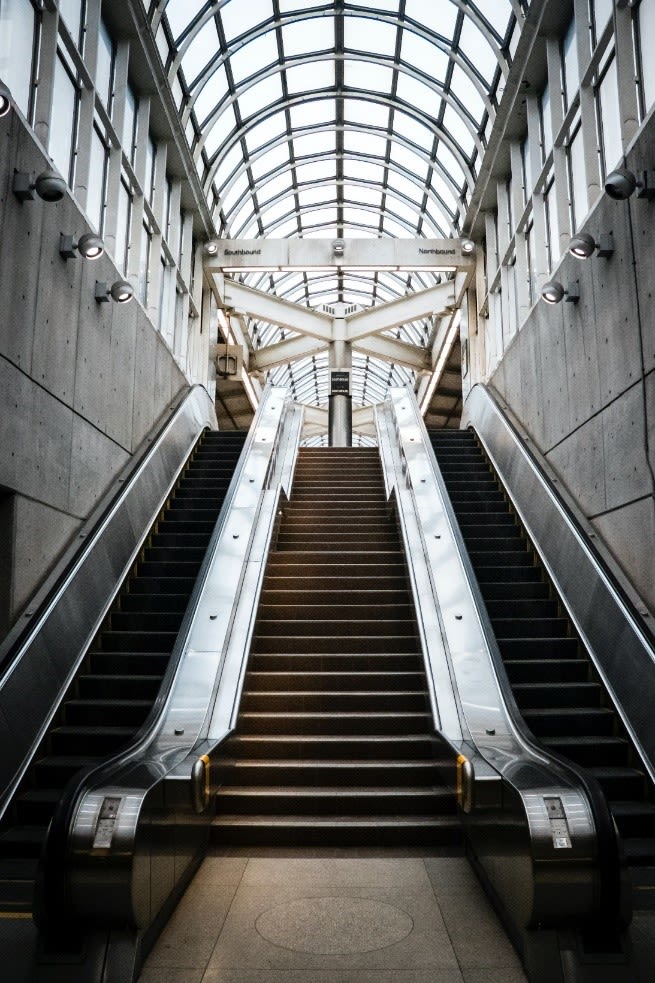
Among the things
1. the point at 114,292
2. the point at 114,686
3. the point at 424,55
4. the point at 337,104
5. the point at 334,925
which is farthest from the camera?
the point at 337,104

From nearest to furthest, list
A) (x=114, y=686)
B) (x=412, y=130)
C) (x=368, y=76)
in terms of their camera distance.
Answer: (x=114, y=686) → (x=368, y=76) → (x=412, y=130)

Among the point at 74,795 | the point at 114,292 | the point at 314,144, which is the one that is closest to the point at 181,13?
the point at 314,144

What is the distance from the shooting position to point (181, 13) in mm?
12969

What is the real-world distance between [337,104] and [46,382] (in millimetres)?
14070

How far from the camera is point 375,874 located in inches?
179

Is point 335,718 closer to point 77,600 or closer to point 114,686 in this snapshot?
point 114,686

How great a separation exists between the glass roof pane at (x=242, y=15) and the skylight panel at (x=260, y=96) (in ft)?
5.07

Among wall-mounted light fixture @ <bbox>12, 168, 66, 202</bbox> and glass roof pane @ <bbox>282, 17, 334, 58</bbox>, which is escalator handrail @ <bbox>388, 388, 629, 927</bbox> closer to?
wall-mounted light fixture @ <bbox>12, 168, 66, 202</bbox>

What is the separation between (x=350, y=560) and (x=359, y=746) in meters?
3.13

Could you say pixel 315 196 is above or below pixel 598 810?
above

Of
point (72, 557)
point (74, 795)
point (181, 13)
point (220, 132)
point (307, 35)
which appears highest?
point (307, 35)

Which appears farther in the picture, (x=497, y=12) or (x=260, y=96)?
(x=260, y=96)

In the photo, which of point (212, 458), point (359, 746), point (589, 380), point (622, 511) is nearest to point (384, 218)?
point (212, 458)

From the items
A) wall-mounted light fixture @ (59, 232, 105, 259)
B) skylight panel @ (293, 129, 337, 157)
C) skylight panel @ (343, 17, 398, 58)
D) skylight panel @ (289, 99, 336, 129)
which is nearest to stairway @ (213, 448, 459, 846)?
→ wall-mounted light fixture @ (59, 232, 105, 259)
